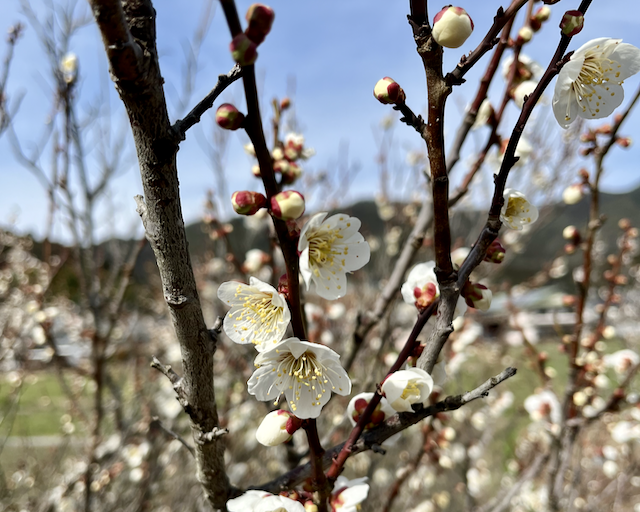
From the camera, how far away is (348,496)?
79 centimetres

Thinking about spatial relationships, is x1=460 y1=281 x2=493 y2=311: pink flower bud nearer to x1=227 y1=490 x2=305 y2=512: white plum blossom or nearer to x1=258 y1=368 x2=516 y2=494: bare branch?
x1=258 y1=368 x2=516 y2=494: bare branch

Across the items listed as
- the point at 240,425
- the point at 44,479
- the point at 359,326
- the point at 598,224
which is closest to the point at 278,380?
the point at 359,326

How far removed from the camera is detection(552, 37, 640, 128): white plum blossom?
720 mm

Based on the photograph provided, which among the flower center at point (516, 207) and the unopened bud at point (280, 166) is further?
the unopened bud at point (280, 166)

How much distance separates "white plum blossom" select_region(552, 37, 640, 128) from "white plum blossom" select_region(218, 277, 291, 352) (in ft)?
2.09

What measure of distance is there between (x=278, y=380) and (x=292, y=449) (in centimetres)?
66

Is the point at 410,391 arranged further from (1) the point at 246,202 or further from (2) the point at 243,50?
(2) the point at 243,50

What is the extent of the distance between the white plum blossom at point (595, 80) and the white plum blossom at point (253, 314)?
0.64m

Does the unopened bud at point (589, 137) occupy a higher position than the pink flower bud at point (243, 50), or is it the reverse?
the pink flower bud at point (243, 50)

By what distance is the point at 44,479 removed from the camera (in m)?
3.39

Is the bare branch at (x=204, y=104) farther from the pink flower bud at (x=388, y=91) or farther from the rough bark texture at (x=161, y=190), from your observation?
the pink flower bud at (x=388, y=91)

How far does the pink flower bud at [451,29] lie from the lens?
593mm

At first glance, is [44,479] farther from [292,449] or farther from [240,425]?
[292,449]

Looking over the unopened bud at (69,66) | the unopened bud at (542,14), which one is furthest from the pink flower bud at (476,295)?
the unopened bud at (69,66)
